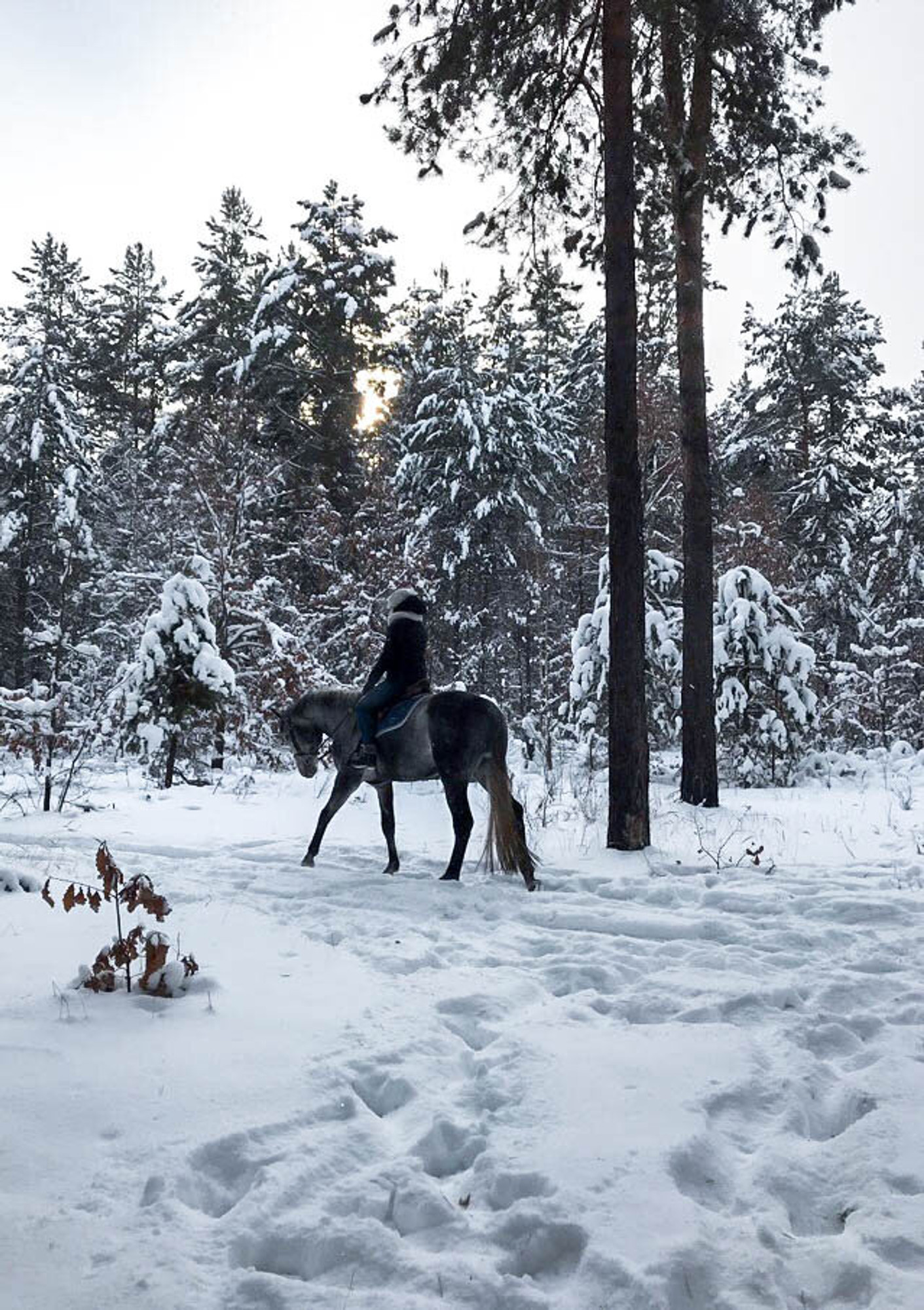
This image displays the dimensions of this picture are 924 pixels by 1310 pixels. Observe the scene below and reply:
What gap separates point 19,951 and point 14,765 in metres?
14.9

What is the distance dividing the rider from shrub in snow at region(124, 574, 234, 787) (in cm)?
614

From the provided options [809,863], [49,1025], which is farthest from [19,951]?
[809,863]

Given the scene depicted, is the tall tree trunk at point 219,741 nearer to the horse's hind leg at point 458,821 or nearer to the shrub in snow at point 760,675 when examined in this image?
the horse's hind leg at point 458,821

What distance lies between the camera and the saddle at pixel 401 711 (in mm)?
7207

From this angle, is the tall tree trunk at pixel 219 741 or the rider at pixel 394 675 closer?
the rider at pixel 394 675

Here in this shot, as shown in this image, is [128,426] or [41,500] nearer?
[41,500]

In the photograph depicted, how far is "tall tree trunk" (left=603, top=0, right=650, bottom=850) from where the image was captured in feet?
27.1

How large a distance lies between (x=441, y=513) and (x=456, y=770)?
58.8ft

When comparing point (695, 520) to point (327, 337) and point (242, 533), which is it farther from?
point (327, 337)

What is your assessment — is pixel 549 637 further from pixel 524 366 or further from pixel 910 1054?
pixel 910 1054

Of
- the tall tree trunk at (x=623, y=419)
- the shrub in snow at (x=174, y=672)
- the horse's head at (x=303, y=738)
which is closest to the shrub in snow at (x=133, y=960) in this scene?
the horse's head at (x=303, y=738)

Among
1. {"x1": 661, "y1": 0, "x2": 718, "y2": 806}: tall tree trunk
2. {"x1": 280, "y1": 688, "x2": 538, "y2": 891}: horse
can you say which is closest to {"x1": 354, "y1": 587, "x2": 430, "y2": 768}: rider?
{"x1": 280, "y1": 688, "x2": 538, "y2": 891}: horse

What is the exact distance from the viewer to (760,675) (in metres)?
15.1

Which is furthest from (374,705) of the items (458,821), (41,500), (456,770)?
(41,500)
